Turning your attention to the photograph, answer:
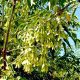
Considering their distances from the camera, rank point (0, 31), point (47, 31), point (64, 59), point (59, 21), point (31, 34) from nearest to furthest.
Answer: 1. point (59, 21)
2. point (47, 31)
3. point (31, 34)
4. point (0, 31)
5. point (64, 59)

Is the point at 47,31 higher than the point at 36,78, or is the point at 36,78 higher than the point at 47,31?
the point at 47,31

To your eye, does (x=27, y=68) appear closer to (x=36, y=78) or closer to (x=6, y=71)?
(x=6, y=71)

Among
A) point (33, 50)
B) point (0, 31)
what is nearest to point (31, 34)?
point (33, 50)

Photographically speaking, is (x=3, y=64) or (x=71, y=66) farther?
(x=71, y=66)

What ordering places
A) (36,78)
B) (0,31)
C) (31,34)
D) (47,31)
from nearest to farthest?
(47,31) < (31,34) < (0,31) < (36,78)

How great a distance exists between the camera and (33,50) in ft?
16.2

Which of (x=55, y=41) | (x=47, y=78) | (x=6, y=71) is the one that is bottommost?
(x=47, y=78)

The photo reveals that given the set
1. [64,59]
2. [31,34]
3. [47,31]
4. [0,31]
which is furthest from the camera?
[64,59]

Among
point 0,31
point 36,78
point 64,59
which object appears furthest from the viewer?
point 64,59

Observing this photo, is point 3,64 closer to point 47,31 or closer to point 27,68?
point 27,68

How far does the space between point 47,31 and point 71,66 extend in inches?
310

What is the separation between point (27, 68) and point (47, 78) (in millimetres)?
6341

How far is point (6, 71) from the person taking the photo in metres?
4.85

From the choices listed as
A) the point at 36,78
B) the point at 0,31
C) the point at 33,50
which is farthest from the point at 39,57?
the point at 36,78
